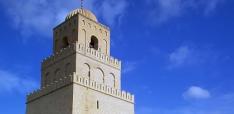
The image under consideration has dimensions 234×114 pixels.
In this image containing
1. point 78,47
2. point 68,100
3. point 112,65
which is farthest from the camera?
point 112,65

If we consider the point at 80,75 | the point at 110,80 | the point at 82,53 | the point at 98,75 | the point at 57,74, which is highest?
the point at 82,53

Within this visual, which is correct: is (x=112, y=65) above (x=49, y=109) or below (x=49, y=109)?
above

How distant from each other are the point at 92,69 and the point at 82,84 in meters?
2.26

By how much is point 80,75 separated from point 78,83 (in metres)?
0.98

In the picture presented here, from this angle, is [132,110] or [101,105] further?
[132,110]

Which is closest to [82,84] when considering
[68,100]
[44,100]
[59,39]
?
[68,100]

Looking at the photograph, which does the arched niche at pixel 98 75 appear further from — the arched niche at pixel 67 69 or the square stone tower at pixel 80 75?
the arched niche at pixel 67 69

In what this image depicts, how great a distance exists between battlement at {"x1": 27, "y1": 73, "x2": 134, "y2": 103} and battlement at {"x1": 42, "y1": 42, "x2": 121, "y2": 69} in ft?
7.18

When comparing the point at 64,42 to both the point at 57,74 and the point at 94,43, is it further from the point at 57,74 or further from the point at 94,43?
the point at 57,74

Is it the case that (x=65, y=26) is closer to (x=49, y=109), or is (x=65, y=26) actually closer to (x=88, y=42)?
(x=88, y=42)

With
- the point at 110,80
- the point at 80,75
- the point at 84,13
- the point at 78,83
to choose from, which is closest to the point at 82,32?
the point at 84,13

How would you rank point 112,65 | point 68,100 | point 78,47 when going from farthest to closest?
point 112,65, point 78,47, point 68,100

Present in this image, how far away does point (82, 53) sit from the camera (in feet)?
102

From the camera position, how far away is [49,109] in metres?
30.4
